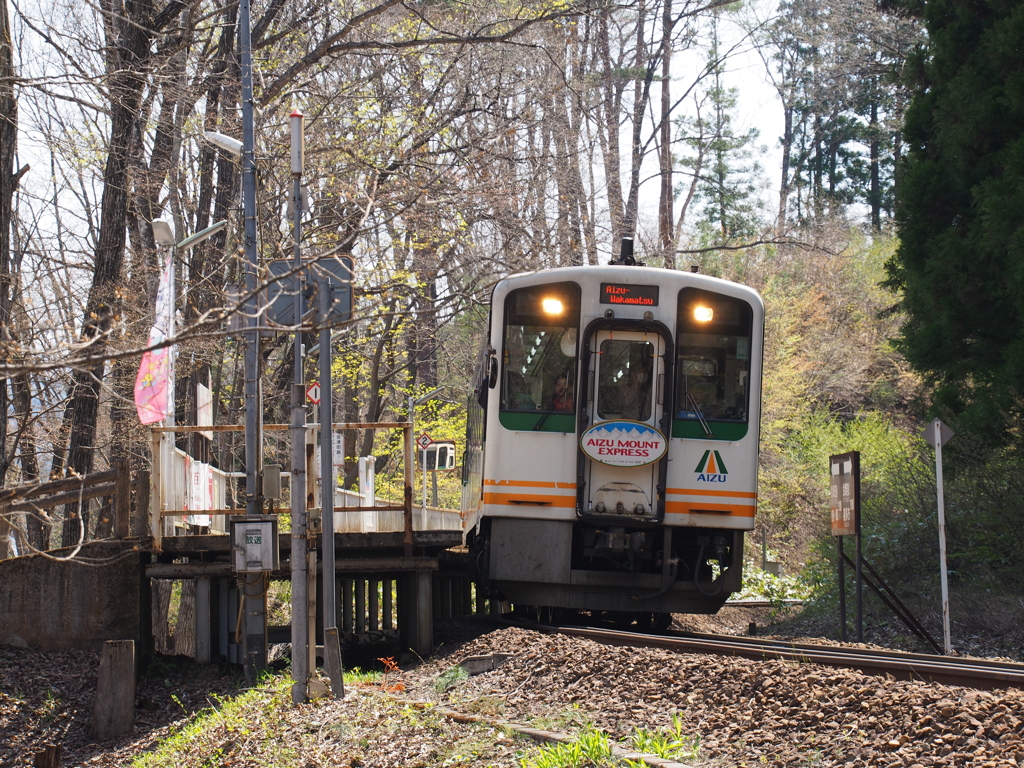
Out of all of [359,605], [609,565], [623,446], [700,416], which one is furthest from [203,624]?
[700,416]

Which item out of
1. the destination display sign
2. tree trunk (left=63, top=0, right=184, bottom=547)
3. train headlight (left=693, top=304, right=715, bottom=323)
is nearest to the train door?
the destination display sign

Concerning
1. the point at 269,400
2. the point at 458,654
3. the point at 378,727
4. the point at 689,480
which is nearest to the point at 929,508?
the point at 689,480

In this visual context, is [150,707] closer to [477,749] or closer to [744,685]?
[477,749]

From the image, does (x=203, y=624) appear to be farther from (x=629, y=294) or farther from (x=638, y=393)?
(x=629, y=294)

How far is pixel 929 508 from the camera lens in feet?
49.1

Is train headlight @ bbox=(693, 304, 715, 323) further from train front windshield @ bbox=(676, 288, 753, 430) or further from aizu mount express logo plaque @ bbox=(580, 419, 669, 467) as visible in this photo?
aizu mount express logo plaque @ bbox=(580, 419, 669, 467)

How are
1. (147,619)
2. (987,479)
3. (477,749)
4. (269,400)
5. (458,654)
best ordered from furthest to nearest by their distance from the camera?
1. (269,400)
2. (987,479)
3. (147,619)
4. (458,654)
5. (477,749)

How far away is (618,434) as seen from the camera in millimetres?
10562

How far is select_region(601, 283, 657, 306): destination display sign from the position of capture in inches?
424

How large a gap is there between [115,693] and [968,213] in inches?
457

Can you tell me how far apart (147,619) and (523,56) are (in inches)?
589

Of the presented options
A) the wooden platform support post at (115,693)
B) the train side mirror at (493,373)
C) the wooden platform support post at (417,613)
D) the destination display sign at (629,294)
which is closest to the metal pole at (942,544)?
the destination display sign at (629,294)

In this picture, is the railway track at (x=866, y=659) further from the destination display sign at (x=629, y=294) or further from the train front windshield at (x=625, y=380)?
the destination display sign at (x=629, y=294)

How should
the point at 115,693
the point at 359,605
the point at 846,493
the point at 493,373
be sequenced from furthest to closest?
1. the point at 359,605
2. the point at 846,493
3. the point at 493,373
4. the point at 115,693
